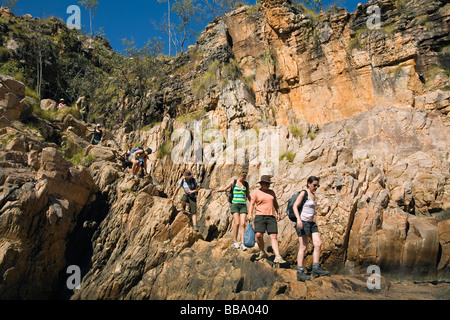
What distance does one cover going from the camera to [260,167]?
16938 millimetres

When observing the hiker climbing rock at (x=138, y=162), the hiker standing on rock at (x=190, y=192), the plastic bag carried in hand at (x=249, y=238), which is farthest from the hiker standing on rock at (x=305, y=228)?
the hiker climbing rock at (x=138, y=162)

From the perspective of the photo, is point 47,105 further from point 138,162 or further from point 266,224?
point 266,224

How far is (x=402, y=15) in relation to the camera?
67.3 feet

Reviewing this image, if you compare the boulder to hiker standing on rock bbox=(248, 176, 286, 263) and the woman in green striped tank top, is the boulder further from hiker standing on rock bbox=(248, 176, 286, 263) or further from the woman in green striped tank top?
hiker standing on rock bbox=(248, 176, 286, 263)

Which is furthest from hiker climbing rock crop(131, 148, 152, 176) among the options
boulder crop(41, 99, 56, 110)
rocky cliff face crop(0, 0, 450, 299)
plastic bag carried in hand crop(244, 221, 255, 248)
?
boulder crop(41, 99, 56, 110)

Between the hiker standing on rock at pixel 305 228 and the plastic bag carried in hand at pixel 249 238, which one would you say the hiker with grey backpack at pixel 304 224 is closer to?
the hiker standing on rock at pixel 305 228

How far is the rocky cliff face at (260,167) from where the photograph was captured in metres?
8.77

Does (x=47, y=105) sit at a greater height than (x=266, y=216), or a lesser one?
greater

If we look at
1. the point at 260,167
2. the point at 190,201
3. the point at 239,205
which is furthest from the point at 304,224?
the point at 260,167

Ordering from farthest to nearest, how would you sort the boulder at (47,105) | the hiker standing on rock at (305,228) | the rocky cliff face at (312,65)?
1. the rocky cliff face at (312,65)
2. the boulder at (47,105)
3. the hiker standing on rock at (305,228)

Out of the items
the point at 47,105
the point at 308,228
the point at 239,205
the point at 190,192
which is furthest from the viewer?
the point at 47,105

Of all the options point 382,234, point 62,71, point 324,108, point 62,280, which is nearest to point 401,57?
point 324,108

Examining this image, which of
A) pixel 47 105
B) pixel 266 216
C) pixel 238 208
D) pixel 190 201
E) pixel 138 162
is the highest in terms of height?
pixel 47 105
